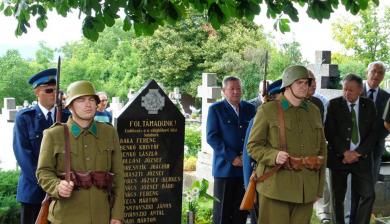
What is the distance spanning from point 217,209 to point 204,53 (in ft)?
88.7

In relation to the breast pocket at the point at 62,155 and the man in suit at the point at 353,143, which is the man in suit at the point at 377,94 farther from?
the breast pocket at the point at 62,155

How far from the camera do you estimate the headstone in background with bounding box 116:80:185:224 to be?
6164mm

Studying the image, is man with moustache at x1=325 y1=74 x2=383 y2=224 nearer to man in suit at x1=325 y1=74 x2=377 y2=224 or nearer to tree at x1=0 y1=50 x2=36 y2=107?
man in suit at x1=325 y1=74 x2=377 y2=224

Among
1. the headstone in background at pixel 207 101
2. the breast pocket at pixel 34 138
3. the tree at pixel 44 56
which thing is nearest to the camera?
the breast pocket at pixel 34 138

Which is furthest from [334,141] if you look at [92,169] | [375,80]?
[92,169]

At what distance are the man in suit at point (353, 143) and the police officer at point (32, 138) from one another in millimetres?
3236

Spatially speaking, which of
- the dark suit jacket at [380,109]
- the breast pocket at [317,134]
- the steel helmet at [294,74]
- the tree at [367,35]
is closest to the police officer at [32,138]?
the steel helmet at [294,74]

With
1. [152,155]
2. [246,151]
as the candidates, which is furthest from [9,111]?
[246,151]

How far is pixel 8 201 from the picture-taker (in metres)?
7.26

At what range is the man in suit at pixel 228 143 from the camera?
6.60 metres

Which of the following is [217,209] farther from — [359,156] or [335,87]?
[335,87]

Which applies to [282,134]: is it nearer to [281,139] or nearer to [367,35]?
[281,139]

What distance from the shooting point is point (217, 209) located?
6.79 meters

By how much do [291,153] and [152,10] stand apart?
1764 millimetres
